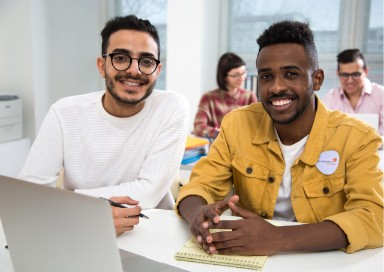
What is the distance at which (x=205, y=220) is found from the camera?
1.12m

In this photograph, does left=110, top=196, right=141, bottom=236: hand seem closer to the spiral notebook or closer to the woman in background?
the spiral notebook

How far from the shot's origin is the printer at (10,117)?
3.86 m

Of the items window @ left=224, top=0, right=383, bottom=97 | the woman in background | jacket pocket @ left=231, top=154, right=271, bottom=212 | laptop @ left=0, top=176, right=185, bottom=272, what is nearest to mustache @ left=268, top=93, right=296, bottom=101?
jacket pocket @ left=231, top=154, right=271, bottom=212

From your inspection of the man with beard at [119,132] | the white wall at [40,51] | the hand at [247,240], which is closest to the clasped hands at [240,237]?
the hand at [247,240]

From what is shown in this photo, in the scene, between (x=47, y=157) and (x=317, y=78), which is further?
(x=47, y=157)

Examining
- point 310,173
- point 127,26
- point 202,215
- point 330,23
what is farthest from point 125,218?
point 330,23

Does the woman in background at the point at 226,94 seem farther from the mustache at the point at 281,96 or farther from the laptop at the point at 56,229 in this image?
the laptop at the point at 56,229

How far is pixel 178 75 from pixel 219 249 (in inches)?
133

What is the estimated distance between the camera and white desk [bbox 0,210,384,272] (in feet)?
3.21

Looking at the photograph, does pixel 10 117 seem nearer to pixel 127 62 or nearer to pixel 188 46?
pixel 188 46

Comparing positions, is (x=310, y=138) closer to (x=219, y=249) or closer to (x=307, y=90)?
(x=307, y=90)

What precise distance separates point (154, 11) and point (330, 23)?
1.99 m

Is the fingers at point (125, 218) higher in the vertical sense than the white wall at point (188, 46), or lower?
lower

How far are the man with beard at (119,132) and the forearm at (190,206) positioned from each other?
286 millimetres
